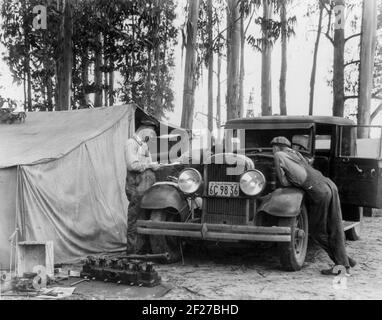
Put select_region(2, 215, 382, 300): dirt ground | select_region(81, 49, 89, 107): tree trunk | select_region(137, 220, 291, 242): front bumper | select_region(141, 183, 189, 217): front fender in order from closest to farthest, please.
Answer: select_region(2, 215, 382, 300): dirt ground, select_region(137, 220, 291, 242): front bumper, select_region(141, 183, 189, 217): front fender, select_region(81, 49, 89, 107): tree trunk

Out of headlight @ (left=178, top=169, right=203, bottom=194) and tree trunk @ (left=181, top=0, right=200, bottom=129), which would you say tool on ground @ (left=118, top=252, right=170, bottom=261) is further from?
tree trunk @ (left=181, top=0, right=200, bottom=129)

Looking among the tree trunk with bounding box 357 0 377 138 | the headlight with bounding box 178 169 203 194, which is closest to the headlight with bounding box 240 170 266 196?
the headlight with bounding box 178 169 203 194

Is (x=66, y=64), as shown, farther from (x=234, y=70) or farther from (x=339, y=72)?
(x=339, y=72)

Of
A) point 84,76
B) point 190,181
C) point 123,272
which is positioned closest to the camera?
point 123,272

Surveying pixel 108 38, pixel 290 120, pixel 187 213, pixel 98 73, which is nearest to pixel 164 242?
pixel 187 213

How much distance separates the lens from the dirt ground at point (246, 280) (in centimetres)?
497

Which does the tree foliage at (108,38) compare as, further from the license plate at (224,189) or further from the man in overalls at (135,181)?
the license plate at (224,189)

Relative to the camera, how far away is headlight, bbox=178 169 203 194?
634 cm

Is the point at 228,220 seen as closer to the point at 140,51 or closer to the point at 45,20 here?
the point at 45,20

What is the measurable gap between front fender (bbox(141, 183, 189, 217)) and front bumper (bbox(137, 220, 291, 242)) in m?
0.29

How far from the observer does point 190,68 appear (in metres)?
13.2

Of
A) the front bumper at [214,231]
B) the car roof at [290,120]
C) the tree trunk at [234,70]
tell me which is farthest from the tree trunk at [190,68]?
the front bumper at [214,231]

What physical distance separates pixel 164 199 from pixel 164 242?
56 centimetres

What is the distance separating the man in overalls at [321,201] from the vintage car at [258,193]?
0.49 ft
